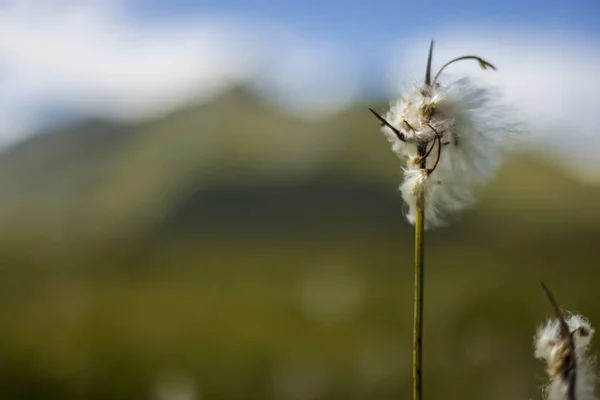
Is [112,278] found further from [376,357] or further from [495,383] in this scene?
[495,383]

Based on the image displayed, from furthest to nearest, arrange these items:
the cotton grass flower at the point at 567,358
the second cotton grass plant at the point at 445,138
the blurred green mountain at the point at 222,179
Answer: the blurred green mountain at the point at 222,179
the second cotton grass plant at the point at 445,138
the cotton grass flower at the point at 567,358

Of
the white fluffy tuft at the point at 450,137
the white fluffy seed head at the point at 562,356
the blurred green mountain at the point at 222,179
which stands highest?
the white fluffy tuft at the point at 450,137

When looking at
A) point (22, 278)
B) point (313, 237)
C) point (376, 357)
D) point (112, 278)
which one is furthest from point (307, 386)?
point (313, 237)

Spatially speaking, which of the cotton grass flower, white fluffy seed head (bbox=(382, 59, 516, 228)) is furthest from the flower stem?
white fluffy seed head (bbox=(382, 59, 516, 228))

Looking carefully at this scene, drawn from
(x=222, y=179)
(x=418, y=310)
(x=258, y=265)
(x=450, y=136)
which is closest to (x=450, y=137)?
(x=450, y=136)

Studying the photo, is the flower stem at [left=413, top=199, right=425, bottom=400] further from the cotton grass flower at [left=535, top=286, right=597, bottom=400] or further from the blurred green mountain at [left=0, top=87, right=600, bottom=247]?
the blurred green mountain at [left=0, top=87, right=600, bottom=247]

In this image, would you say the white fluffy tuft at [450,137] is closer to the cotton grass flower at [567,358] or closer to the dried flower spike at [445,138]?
the dried flower spike at [445,138]

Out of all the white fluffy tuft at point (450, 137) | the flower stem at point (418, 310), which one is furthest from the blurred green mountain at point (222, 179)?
the flower stem at point (418, 310)

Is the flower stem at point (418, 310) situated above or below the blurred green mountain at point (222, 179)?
above
